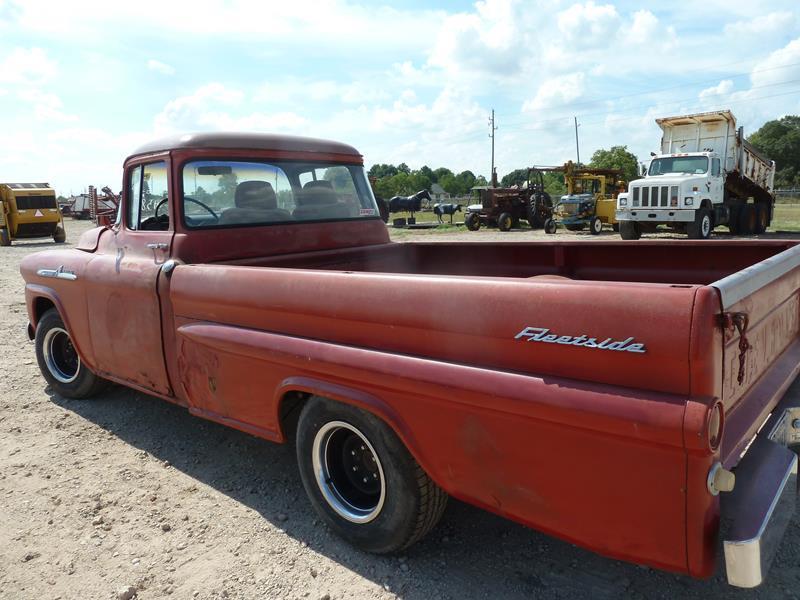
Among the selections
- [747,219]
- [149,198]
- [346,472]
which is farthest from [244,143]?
[747,219]

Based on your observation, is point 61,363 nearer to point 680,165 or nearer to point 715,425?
point 715,425

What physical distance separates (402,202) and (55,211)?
1522cm

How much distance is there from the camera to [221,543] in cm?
287

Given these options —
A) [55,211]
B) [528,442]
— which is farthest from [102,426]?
[55,211]

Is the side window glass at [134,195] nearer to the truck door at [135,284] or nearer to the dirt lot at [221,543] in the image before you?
the truck door at [135,284]

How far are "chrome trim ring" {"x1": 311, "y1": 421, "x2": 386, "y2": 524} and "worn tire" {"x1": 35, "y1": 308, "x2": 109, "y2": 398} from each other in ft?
8.51

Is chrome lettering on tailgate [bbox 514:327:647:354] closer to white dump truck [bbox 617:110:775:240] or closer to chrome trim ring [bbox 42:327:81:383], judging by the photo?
chrome trim ring [bbox 42:327:81:383]

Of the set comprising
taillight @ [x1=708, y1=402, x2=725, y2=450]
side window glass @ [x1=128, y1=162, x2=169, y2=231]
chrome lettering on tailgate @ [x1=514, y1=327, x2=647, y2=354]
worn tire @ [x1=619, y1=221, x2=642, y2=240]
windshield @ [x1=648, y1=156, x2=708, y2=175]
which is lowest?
worn tire @ [x1=619, y1=221, x2=642, y2=240]

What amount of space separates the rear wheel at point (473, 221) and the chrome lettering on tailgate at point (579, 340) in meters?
22.9

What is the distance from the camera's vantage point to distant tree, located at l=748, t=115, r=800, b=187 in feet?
222

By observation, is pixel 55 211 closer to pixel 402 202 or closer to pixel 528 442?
pixel 402 202

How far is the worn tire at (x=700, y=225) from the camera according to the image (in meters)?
15.8

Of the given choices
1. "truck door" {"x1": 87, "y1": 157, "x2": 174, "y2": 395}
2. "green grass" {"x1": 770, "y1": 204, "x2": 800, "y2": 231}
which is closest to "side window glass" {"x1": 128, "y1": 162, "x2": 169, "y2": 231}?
"truck door" {"x1": 87, "y1": 157, "x2": 174, "y2": 395}

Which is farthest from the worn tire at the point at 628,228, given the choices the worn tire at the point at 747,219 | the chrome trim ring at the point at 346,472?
the chrome trim ring at the point at 346,472
